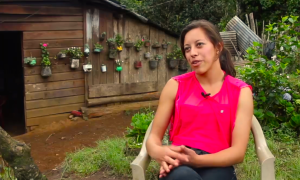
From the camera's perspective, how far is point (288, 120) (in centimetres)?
421

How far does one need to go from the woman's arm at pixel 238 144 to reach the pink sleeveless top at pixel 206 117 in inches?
1.5

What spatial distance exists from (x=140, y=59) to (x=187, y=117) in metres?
6.61

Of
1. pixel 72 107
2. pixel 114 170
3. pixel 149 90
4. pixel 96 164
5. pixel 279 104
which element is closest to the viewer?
pixel 114 170

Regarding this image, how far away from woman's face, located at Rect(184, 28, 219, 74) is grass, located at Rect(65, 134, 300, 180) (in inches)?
55.5

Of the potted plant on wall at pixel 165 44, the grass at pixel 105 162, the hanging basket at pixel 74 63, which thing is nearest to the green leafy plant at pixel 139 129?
the grass at pixel 105 162

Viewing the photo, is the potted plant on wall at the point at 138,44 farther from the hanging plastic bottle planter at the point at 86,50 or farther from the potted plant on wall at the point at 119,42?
the hanging plastic bottle planter at the point at 86,50

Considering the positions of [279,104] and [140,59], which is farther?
[140,59]

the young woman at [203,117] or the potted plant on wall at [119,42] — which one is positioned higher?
the potted plant on wall at [119,42]

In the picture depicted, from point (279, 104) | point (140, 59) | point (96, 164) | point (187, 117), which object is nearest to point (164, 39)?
point (140, 59)

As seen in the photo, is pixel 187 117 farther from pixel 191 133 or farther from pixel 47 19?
pixel 47 19

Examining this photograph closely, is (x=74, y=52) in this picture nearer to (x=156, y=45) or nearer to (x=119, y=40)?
(x=119, y=40)

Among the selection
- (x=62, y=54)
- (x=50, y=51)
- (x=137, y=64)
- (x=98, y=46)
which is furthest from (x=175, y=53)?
(x=50, y=51)

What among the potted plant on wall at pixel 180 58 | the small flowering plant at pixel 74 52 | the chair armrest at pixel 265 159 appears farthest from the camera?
the potted plant on wall at pixel 180 58

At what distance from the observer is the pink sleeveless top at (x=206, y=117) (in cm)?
196
